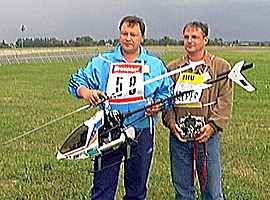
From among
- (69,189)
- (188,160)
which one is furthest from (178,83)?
(69,189)

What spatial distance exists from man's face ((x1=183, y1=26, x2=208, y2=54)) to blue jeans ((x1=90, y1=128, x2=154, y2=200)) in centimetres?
75

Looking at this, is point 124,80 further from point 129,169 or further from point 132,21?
point 129,169

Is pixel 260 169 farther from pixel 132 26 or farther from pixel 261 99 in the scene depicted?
pixel 261 99

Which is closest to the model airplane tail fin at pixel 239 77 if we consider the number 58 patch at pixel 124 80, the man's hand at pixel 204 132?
the man's hand at pixel 204 132

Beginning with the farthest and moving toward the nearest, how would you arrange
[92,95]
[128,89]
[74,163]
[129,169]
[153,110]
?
[74,163], [129,169], [153,110], [128,89], [92,95]

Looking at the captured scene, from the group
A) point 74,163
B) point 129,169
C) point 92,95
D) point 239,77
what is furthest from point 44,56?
point 239,77

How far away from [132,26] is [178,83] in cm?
62

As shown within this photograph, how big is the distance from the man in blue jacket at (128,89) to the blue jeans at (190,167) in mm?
244

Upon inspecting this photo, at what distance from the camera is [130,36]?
4523mm

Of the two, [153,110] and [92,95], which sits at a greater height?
[92,95]

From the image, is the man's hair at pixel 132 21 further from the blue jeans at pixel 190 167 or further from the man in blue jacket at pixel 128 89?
the blue jeans at pixel 190 167

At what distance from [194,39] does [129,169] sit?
1.18 metres

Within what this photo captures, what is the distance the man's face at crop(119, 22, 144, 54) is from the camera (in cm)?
453

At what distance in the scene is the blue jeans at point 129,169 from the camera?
468cm
